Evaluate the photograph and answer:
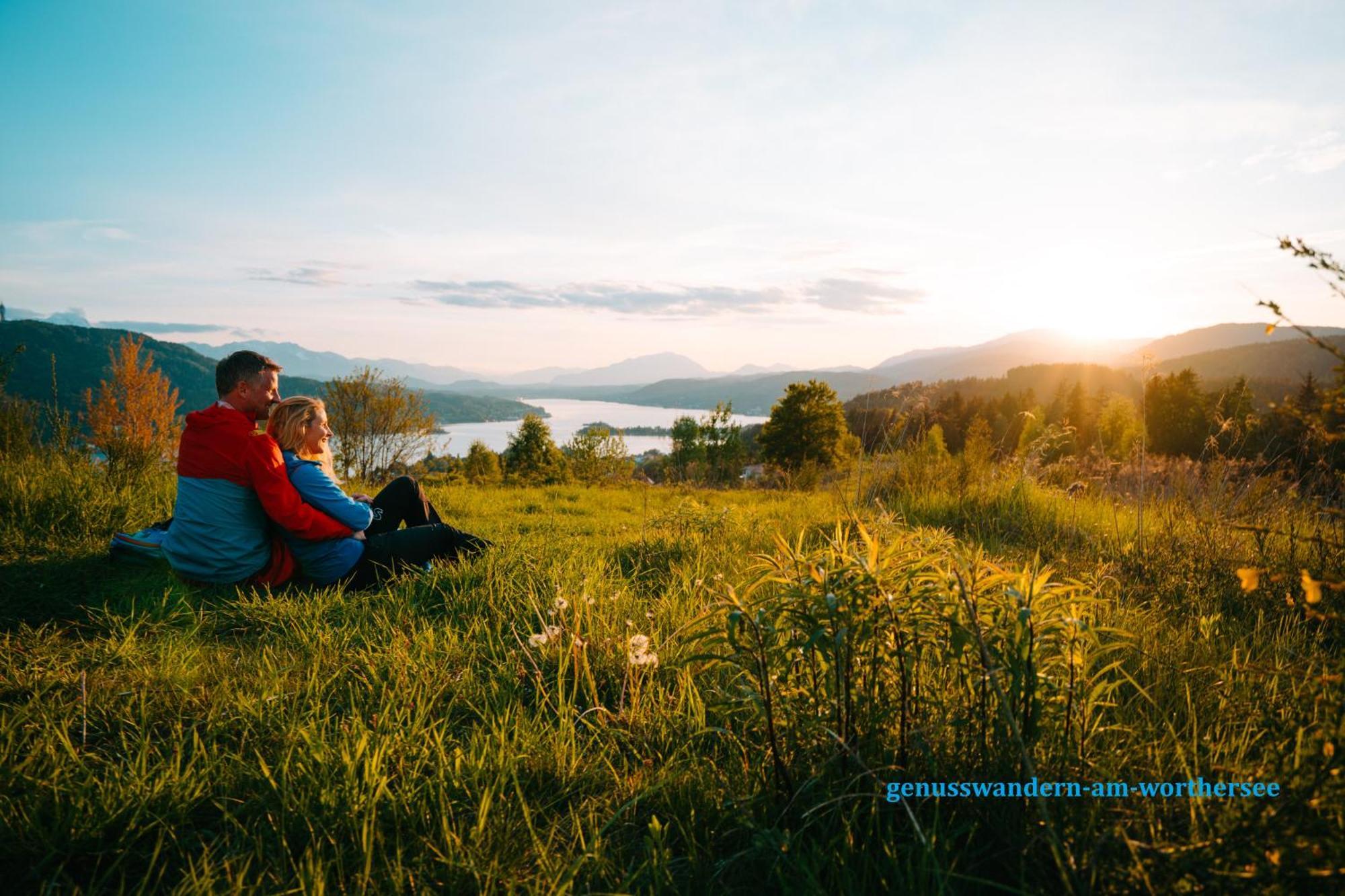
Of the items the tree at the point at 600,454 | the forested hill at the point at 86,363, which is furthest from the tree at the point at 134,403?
the forested hill at the point at 86,363

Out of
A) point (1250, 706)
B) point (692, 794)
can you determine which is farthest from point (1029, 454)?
point (692, 794)

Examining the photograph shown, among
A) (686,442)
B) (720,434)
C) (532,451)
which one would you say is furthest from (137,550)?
(720,434)

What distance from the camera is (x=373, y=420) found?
58.4 ft

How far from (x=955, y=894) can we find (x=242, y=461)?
4381mm

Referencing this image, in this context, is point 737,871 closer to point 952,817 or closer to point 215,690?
point 952,817

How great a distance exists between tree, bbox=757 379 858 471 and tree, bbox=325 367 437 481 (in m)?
23.0

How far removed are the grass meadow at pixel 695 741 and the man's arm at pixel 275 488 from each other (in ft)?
2.44

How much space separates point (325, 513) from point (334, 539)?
0.19m

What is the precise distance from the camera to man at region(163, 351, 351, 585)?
397cm

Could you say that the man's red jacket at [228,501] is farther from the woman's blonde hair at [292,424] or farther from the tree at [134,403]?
the tree at [134,403]

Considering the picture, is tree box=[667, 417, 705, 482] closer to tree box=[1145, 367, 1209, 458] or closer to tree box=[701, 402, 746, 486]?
tree box=[701, 402, 746, 486]

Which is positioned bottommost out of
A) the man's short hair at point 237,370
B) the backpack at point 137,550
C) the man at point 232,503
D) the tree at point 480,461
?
the tree at point 480,461

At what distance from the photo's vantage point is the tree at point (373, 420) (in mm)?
17422

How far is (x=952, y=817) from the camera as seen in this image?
1722mm
